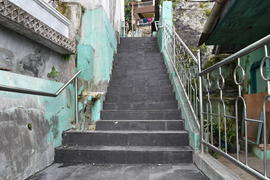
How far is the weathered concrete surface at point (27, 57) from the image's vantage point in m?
1.78

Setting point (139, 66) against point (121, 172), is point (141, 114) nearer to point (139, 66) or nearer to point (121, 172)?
point (121, 172)

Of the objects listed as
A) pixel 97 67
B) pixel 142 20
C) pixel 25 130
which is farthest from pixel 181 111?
pixel 142 20

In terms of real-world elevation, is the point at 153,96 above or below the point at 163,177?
above

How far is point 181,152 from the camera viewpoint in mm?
2354

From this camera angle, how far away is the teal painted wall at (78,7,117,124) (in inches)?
127

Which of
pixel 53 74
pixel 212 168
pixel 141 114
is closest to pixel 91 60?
pixel 53 74

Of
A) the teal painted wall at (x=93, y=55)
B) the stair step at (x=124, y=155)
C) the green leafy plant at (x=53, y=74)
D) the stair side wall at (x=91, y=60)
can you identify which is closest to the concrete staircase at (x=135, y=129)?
the stair step at (x=124, y=155)

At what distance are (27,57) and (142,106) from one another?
204 centimetres

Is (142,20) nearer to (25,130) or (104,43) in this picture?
(104,43)

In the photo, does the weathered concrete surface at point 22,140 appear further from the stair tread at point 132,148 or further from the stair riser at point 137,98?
the stair riser at point 137,98

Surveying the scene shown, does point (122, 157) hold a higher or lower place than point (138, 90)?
lower

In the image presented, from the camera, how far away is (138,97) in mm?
3836

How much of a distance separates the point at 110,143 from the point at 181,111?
4.01 ft

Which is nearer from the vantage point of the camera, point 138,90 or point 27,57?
point 27,57
